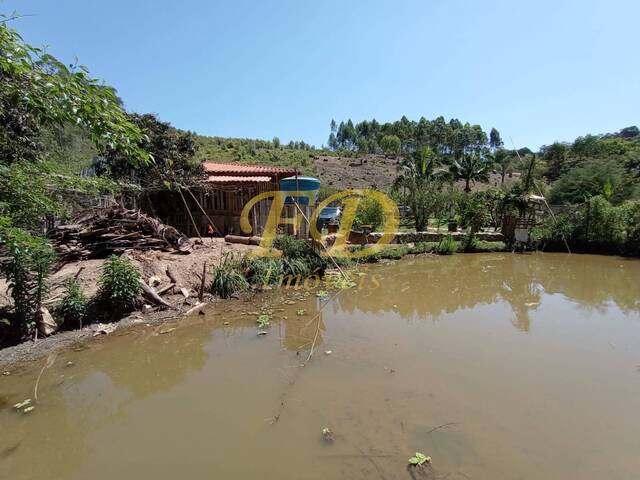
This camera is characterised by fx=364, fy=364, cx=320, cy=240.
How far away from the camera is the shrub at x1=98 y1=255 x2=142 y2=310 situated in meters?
7.20

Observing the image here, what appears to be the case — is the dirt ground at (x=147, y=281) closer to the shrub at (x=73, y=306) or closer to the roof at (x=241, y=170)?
the shrub at (x=73, y=306)

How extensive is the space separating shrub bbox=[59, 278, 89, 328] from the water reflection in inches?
207

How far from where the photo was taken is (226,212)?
1302 centimetres

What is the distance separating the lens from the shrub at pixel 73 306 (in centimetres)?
673

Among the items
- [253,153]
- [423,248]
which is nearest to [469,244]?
[423,248]

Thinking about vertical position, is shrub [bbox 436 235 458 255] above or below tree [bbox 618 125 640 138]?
below

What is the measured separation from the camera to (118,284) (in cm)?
721

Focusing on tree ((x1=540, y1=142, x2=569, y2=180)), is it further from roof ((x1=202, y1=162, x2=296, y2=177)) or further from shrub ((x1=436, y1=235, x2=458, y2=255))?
roof ((x1=202, y1=162, x2=296, y2=177))

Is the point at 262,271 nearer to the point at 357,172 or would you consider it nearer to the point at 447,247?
the point at 447,247

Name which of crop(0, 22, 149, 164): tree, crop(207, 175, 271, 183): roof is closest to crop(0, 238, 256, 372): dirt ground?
crop(207, 175, 271, 183): roof

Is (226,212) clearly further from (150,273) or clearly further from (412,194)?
(412,194)

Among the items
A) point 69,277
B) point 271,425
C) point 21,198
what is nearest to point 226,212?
point 69,277

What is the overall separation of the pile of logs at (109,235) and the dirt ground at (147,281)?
289 mm

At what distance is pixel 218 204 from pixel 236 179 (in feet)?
3.73
